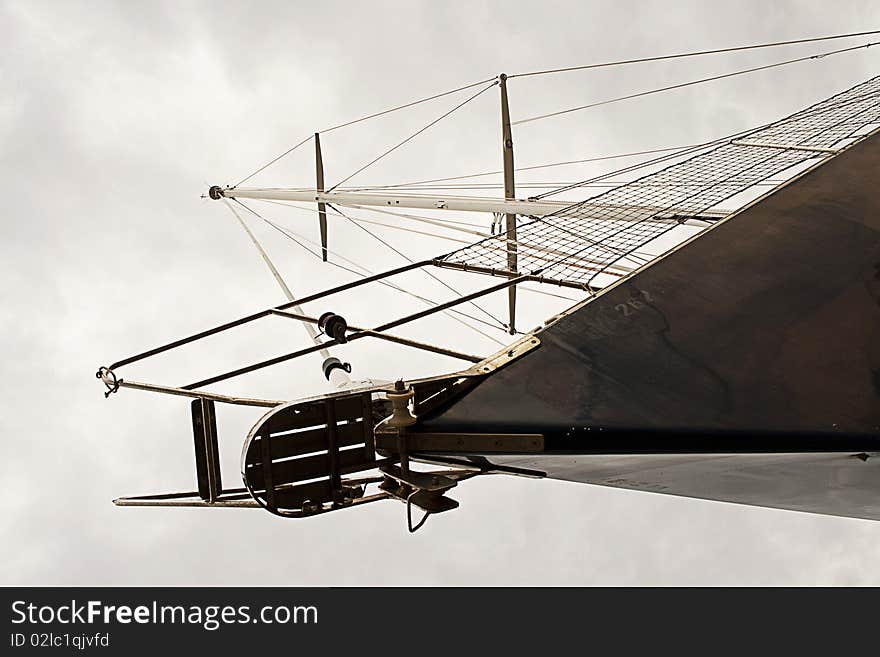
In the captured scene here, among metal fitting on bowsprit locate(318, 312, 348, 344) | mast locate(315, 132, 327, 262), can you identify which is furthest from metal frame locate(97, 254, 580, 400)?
mast locate(315, 132, 327, 262)

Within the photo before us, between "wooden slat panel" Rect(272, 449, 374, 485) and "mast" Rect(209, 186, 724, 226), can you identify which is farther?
"mast" Rect(209, 186, 724, 226)

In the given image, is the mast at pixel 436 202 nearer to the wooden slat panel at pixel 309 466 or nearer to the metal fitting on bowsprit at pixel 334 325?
the metal fitting on bowsprit at pixel 334 325

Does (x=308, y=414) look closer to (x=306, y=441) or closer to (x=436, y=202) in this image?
(x=306, y=441)

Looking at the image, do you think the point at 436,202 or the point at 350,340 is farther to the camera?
the point at 436,202

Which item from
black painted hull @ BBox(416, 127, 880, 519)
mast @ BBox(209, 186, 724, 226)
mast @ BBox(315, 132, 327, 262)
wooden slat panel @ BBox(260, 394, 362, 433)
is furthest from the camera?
mast @ BBox(315, 132, 327, 262)

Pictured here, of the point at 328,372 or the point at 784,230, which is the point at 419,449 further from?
the point at 784,230

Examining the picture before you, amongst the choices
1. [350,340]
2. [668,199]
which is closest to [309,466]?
[350,340]

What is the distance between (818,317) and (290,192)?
13562 mm

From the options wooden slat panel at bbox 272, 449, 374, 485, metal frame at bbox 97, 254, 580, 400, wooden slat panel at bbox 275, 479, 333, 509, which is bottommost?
wooden slat panel at bbox 275, 479, 333, 509

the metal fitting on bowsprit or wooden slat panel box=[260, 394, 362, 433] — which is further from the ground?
the metal fitting on bowsprit

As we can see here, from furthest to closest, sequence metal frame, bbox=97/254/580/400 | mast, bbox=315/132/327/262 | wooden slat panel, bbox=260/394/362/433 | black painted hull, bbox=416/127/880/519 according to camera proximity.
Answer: mast, bbox=315/132/327/262, metal frame, bbox=97/254/580/400, wooden slat panel, bbox=260/394/362/433, black painted hull, bbox=416/127/880/519

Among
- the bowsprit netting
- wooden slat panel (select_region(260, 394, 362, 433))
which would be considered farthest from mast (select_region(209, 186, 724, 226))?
wooden slat panel (select_region(260, 394, 362, 433))

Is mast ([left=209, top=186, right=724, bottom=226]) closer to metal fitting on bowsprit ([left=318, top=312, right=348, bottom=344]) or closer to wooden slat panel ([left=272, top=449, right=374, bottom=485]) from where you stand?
metal fitting on bowsprit ([left=318, top=312, right=348, bottom=344])

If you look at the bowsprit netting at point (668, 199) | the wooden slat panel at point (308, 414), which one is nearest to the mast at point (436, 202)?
the bowsprit netting at point (668, 199)
